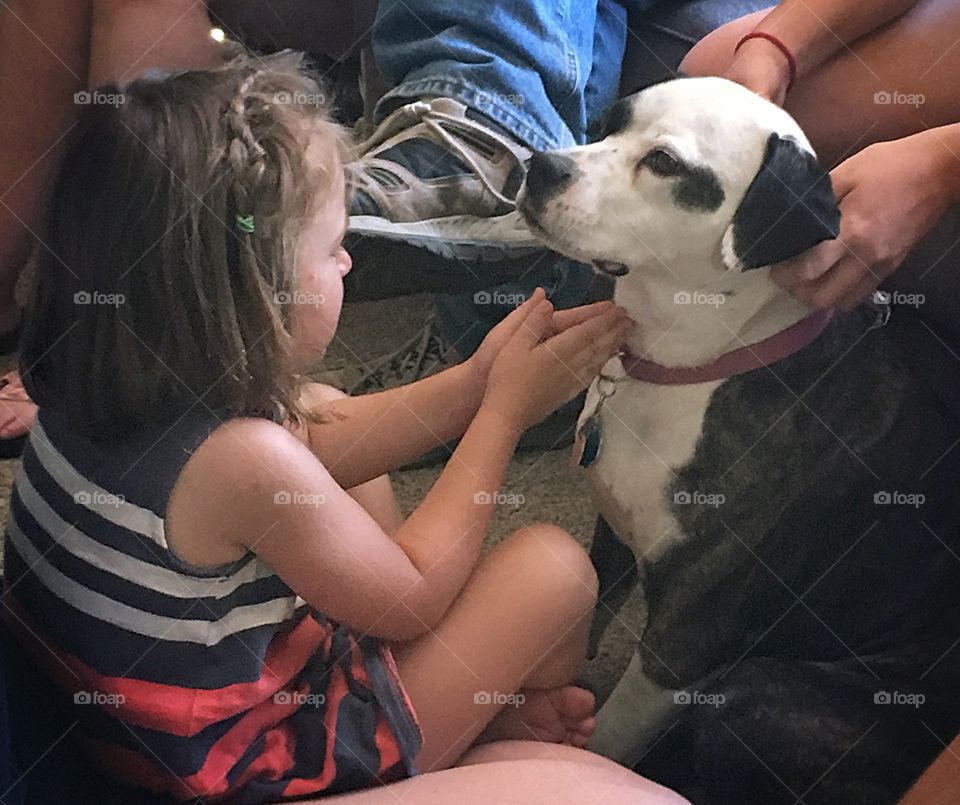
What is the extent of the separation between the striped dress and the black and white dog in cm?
30

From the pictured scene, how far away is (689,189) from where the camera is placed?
82 centimetres

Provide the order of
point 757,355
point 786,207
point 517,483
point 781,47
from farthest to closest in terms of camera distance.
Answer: point 517,483 < point 781,47 < point 757,355 < point 786,207

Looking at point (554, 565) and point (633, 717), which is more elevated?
point (554, 565)

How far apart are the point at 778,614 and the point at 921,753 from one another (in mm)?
181

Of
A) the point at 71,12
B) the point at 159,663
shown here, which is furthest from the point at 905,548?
the point at 71,12

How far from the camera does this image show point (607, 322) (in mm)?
921

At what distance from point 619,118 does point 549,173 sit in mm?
94

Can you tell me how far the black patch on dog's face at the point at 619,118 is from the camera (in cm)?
88

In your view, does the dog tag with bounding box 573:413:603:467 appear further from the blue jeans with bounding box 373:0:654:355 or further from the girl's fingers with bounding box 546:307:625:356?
the blue jeans with bounding box 373:0:654:355

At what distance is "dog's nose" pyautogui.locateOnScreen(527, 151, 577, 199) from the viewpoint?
85 cm

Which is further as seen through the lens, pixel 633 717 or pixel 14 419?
pixel 14 419

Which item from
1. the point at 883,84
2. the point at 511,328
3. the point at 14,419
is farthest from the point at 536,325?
the point at 14,419

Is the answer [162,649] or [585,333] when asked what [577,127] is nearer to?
[585,333]

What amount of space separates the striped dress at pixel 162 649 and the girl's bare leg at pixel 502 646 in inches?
1.4
